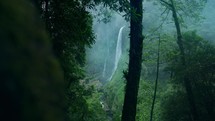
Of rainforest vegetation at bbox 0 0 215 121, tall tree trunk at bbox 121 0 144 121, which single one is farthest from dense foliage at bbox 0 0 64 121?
tall tree trunk at bbox 121 0 144 121

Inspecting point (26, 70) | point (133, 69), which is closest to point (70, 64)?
point (133, 69)

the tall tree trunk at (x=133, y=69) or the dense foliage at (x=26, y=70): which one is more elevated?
the tall tree trunk at (x=133, y=69)

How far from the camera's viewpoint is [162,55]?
22750 millimetres

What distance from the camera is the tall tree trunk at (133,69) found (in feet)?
24.6

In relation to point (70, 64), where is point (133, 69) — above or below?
below

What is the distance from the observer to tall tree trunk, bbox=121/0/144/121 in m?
7.50

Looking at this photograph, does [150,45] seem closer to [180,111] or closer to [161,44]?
[161,44]

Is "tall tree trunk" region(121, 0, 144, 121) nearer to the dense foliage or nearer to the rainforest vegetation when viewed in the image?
the rainforest vegetation

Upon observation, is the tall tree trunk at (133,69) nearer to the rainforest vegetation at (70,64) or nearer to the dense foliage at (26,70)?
the rainforest vegetation at (70,64)

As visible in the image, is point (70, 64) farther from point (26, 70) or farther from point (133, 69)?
point (26, 70)

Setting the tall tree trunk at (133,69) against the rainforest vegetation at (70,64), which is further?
the tall tree trunk at (133,69)

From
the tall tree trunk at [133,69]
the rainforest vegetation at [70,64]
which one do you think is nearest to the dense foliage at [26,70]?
the rainforest vegetation at [70,64]

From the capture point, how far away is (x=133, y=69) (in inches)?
304

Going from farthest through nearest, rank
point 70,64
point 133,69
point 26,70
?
point 70,64
point 133,69
point 26,70
